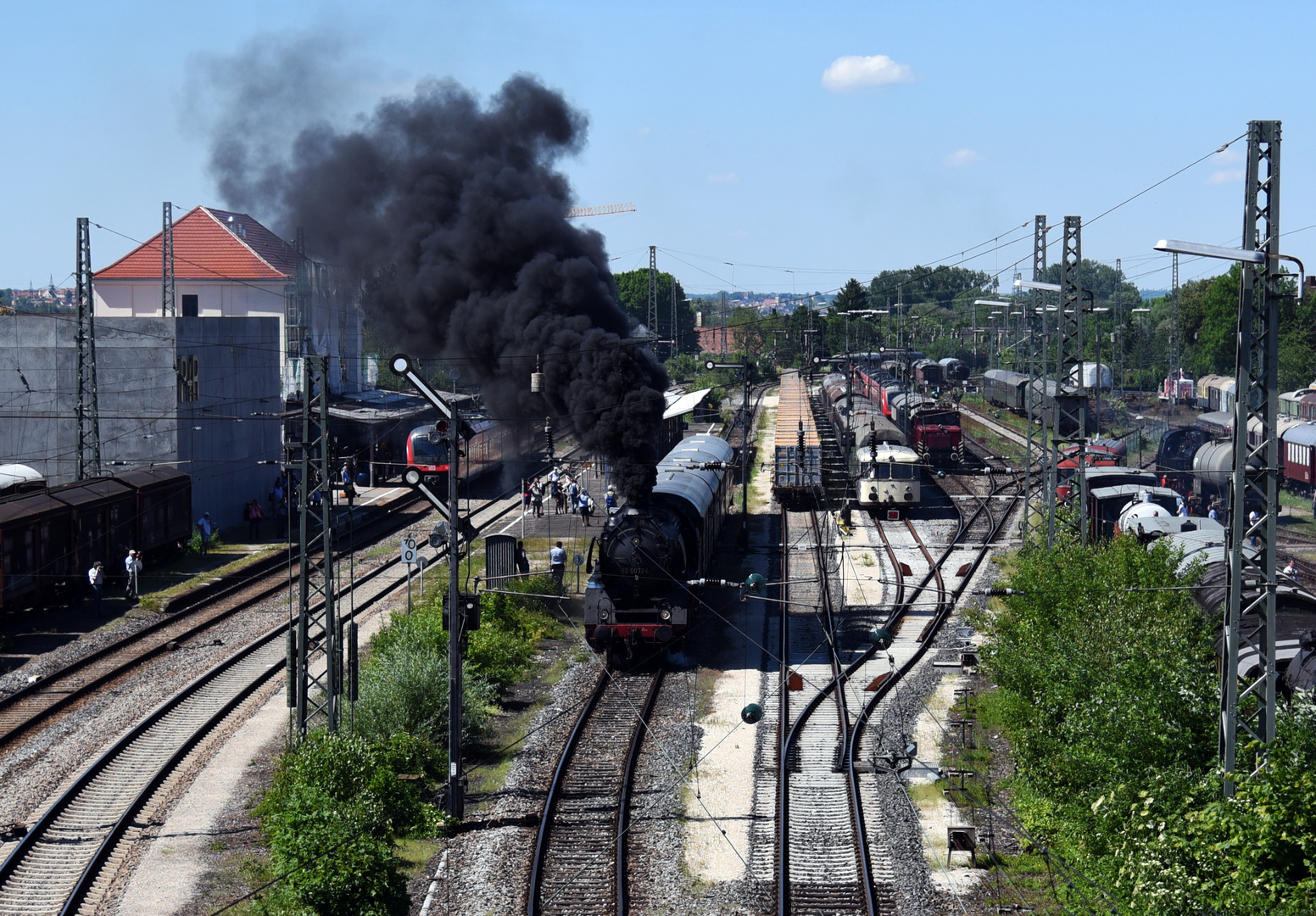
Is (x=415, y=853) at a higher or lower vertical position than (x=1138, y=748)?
lower

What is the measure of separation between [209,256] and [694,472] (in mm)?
48908

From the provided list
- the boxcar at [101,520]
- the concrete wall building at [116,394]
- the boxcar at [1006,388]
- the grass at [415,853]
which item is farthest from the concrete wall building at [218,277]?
the grass at [415,853]

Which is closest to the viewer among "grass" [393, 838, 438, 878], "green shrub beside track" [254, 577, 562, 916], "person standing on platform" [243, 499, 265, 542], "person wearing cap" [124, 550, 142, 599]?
"green shrub beside track" [254, 577, 562, 916]

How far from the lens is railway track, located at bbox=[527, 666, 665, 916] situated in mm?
15672

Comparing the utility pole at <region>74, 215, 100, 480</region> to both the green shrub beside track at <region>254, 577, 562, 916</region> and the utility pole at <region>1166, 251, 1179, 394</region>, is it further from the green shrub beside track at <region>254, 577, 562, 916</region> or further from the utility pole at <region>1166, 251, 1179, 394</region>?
the utility pole at <region>1166, 251, 1179, 394</region>

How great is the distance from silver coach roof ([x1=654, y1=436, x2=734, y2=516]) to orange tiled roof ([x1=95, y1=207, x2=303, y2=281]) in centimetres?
3997

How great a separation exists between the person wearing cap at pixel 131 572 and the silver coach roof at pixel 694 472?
44.7 feet

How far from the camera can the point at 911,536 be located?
41.7m

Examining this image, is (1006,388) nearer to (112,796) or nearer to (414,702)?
(414,702)

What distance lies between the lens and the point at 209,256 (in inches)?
2849

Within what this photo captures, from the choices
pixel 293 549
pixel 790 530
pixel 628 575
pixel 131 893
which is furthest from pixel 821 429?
pixel 131 893

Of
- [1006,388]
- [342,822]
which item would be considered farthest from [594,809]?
[1006,388]

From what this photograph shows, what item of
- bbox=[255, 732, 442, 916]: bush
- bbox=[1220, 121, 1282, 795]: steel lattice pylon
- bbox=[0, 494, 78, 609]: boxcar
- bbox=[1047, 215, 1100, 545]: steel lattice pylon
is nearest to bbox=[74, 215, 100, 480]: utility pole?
bbox=[0, 494, 78, 609]: boxcar

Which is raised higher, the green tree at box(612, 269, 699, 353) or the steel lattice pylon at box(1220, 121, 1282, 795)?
the green tree at box(612, 269, 699, 353)
